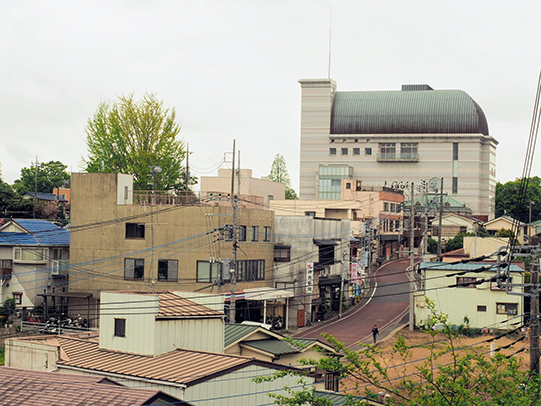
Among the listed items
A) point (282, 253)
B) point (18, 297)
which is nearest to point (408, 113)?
point (282, 253)

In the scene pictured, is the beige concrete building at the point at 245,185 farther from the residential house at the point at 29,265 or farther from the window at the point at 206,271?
the window at the point at 206,271

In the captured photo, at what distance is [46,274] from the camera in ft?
172

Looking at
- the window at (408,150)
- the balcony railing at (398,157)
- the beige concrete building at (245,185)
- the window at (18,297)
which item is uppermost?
the window at (408,150)

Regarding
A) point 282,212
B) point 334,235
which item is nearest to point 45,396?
point 334,235

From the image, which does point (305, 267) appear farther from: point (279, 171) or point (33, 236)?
point (279, 171)

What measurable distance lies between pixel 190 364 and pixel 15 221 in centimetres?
3873

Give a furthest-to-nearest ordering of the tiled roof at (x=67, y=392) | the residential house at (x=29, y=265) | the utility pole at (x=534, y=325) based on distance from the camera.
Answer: the residential house at (x=29, y=265), the utility pole at (x=534, y=325), the tiled roof at (x=67, y=392)

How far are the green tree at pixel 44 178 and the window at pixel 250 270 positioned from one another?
56667 mm

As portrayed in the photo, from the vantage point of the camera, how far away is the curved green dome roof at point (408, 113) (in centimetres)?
11169

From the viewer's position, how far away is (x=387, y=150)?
114750 millimetres

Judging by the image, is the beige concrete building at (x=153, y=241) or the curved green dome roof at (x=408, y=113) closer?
the beige concrete building at (x=153, y=241)

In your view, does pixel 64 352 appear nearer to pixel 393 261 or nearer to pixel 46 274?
pixel 46 274

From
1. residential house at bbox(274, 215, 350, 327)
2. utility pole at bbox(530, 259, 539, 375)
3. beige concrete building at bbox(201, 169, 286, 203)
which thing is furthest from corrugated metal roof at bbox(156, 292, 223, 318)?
beige concrete building at bbox(201, 169, 286, 203)

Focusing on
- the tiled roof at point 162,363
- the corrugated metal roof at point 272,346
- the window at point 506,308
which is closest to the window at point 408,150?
the window at point 506,308
